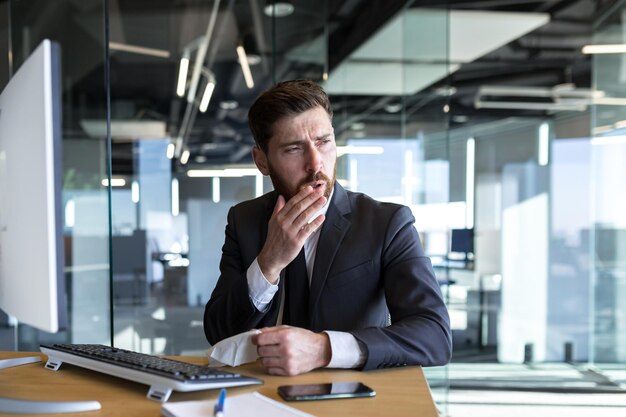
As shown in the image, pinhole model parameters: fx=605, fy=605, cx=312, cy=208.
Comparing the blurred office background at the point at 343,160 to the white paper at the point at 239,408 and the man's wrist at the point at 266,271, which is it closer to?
the man's wrist at the point at 266,271

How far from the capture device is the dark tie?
1.55 metres

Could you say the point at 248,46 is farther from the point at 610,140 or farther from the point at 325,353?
the point at 325,353

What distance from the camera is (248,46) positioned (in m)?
4.04

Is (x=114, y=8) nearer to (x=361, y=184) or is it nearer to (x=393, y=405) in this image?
(x=361, y=184)

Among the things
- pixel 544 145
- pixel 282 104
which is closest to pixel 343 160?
pixel 282 104

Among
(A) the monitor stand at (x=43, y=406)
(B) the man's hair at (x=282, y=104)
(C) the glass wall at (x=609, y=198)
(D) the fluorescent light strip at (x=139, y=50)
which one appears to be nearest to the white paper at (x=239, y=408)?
(A) the monitor stand at (x=43, y=406)

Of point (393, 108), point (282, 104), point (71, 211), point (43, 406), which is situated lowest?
point (43, 406)

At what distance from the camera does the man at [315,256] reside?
1365 mm

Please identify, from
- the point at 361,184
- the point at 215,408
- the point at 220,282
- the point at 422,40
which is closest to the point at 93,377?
the point at 215,408

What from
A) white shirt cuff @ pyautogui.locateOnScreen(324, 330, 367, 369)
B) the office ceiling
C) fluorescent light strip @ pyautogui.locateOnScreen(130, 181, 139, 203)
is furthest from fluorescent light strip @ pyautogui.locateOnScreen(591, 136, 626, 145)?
white shirt cuff @ pyautogui.locateOnScreen(324, 330, 367, 369)

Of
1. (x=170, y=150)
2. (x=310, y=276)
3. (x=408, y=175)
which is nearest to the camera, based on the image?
(x=310, y=276)

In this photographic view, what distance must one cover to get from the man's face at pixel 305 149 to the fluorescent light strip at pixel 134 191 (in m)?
2.50

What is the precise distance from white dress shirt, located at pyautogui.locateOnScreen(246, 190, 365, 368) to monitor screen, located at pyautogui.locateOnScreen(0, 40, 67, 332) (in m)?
0.53

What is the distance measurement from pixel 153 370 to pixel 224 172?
2632 millimetres
